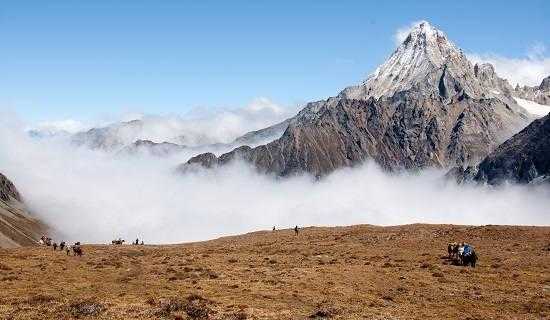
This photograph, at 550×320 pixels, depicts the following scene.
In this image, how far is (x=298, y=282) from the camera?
48.8 metres

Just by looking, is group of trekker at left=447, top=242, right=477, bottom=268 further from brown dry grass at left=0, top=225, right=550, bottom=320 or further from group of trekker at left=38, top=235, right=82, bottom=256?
group of trekker at left=38, top=235, right=82, bottom=256

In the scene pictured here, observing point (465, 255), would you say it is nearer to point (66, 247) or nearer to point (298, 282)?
point (298, 282)

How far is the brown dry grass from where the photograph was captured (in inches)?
1492

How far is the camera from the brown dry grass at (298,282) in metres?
37.9

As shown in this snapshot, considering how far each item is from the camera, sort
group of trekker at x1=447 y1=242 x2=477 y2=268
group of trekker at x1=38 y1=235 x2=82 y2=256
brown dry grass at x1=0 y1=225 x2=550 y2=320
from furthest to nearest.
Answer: group of trekker at x1=38 y1=235 x2=82 y2=256
group of trekker at x1=447 y1=242 x2=477 y2=268
brown dry grass at x1=0 y1=225 x2=550 y2=320

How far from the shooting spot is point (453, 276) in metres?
52.4

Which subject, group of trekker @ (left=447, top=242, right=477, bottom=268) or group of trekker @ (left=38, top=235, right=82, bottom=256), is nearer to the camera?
group of trekker @ (left=447, top=242, right=477, bottom=268)

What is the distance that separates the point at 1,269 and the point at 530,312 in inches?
1848

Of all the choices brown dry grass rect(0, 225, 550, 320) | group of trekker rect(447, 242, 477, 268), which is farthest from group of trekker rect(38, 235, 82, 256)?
group of trekker rect(447, 242, 477, 268)

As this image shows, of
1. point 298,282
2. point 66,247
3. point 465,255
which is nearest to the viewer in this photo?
point 298,282

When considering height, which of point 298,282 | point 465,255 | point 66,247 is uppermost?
point 465,255

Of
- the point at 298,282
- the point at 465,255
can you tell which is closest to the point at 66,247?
the point at 298,282

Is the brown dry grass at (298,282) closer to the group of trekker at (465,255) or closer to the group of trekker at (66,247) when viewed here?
the group of trekker at (465,255)

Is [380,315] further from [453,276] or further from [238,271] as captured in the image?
[238,271]
